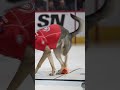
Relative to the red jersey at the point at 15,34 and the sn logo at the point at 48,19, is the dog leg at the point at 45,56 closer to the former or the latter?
the sn logo at the point at 48,19

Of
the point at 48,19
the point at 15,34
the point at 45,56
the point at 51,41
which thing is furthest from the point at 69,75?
the point at 15,34

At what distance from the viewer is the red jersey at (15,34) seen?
10.7ft

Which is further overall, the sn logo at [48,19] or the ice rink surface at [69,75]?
the sn logo at [48,19]

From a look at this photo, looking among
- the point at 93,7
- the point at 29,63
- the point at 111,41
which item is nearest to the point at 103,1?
the point at 93,7

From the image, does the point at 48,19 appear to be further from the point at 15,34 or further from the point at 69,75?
the point at 15,34

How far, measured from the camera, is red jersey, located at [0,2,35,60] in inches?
128

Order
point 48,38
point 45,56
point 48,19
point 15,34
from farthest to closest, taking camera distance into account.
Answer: point 48,19, point 45,56, point 48,38, point 15,34

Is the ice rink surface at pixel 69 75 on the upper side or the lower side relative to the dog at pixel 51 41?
lower

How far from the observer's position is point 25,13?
3.23m

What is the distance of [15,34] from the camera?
10.8 ft

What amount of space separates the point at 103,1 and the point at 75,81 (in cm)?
313

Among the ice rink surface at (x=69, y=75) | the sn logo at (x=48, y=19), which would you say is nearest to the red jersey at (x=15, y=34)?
the ice rink surface at (x=69, y=75)

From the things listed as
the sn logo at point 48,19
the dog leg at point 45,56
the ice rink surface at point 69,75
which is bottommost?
the ice rink surface at point 69,75

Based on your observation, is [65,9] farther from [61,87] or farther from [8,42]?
[8,42]
